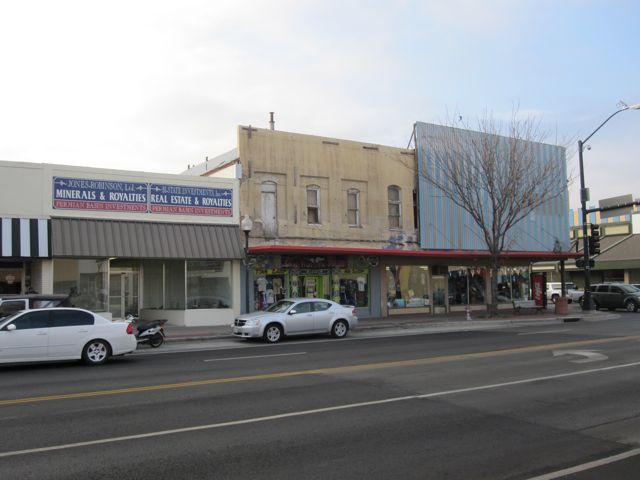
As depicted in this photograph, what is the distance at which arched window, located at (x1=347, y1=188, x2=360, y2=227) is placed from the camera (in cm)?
2807

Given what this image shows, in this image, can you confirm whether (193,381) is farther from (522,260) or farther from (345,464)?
(522,260)

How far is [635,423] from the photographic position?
7605 mm

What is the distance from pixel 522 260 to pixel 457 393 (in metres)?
26.8

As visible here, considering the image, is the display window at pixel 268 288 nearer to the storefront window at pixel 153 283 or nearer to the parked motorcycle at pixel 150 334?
the storefront window at pixel 153 283

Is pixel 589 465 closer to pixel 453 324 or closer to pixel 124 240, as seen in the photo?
pixel 124 240

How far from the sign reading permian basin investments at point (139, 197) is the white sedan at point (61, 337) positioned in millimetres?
9647

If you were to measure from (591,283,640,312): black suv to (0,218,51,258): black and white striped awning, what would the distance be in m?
29.5

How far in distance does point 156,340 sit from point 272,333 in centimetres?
357

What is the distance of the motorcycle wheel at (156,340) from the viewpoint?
58.8 ft

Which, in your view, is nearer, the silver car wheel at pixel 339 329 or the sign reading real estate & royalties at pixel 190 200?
the silver car wheel at pixel 339 329

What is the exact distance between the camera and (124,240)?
22594 mm

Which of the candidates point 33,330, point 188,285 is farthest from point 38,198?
point 33,330

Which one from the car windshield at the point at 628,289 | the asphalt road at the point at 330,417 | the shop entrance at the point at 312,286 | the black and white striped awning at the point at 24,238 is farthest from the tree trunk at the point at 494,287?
the black and white striped awning at the point at 24,238

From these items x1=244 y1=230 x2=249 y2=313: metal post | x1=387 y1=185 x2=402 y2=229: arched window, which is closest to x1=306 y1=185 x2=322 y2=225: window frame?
x1=387 y1=185 x2=402 y2=229: arched window
